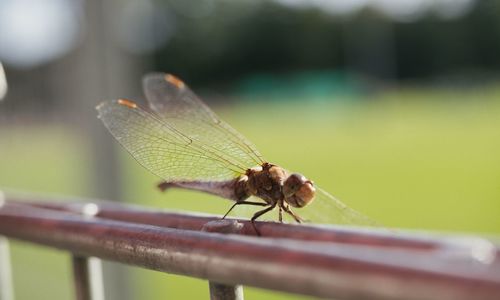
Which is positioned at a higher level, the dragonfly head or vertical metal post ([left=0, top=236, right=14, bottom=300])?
the dragonfly head

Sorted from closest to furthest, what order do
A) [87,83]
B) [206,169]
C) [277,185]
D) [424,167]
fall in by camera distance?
[277,185] < [206,169] < [87,83] < [424,167]

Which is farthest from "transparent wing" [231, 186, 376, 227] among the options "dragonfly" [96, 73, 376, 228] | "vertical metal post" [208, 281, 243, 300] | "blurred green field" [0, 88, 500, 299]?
"vertical metal post" [208, 281, 243, 300]

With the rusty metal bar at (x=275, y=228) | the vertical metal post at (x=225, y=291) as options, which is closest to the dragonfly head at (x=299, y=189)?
the rusty metal bar at (x=275, y=228)

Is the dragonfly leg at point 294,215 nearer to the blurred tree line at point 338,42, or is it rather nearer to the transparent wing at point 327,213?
the transparent wing at point 327,213

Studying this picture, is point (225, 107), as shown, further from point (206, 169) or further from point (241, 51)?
point (206, 169)

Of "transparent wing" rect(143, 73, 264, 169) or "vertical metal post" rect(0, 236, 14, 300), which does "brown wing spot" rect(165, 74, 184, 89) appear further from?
"vertical metal post" rect(0, 236, 14, 300)

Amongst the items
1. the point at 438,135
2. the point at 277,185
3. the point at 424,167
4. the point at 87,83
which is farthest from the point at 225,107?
the point at 277,185

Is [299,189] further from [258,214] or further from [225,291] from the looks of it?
[225,291]
